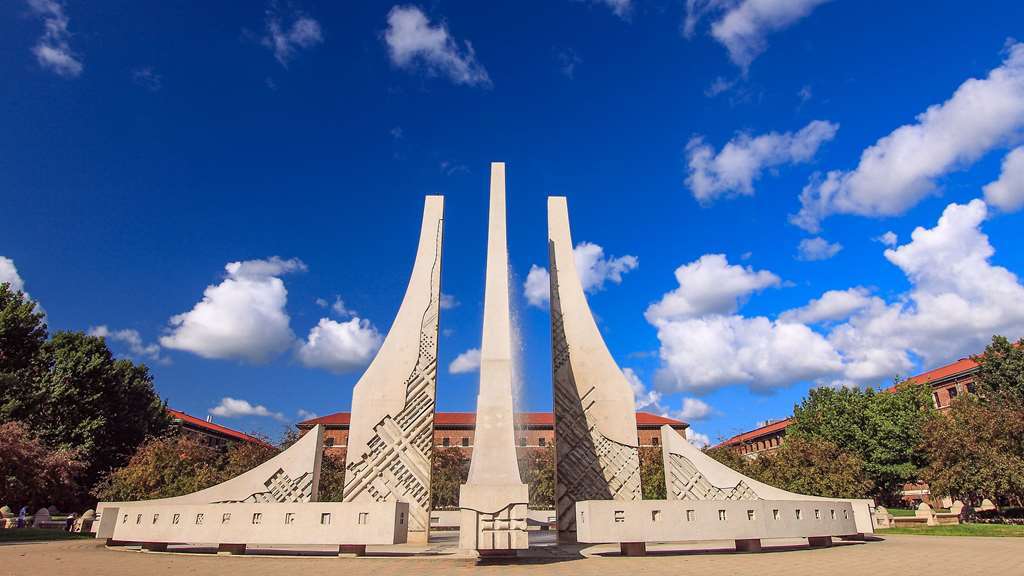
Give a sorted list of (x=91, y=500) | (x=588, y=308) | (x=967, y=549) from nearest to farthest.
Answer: (x=967, y=549) < (x=588, y=308) < (x=91, y=500)

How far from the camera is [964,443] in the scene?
25812 millimetres

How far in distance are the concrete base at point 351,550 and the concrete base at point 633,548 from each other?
5713 mm

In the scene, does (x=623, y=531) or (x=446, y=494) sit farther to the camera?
(x=446, y=494)

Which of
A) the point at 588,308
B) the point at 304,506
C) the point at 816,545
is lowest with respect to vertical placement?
the point at 816,545

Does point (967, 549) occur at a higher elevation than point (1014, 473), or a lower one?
lower

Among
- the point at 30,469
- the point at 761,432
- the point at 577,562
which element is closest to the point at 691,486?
the point at 577,562

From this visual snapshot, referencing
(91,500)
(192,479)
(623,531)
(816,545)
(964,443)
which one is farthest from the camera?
(91,500)

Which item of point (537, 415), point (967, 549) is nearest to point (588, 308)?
point (967, 549)

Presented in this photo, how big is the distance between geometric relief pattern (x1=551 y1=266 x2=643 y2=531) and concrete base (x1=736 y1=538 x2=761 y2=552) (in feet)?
10.9

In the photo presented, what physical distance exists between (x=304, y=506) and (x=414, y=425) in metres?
5.00

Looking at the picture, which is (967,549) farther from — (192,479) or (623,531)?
(192,479)

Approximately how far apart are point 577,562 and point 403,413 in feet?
24.4

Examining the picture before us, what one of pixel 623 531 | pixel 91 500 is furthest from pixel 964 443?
pixel 91 500

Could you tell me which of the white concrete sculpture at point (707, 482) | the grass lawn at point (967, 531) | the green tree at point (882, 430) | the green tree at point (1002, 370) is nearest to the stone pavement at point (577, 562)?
the white concrete sculpture at point (707, 482)
